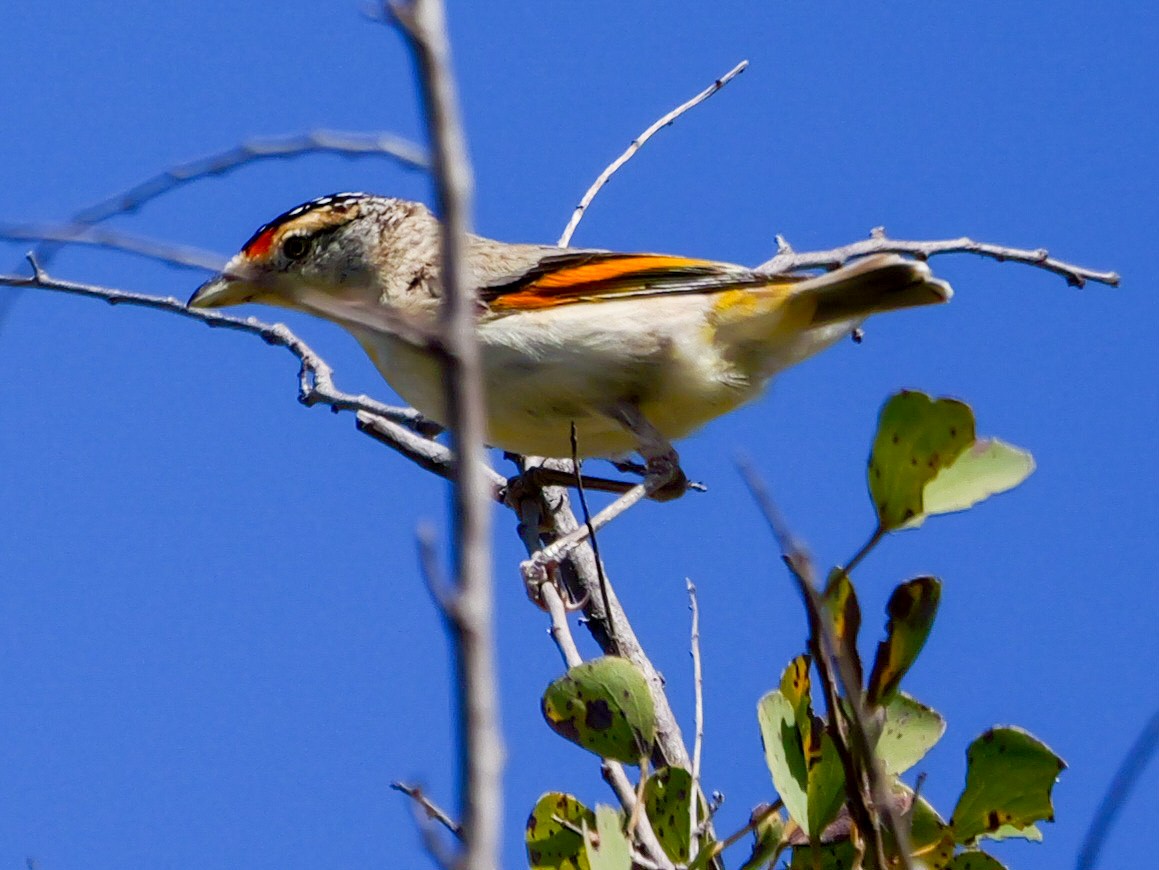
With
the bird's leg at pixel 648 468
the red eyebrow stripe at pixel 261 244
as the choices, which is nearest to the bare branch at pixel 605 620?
the bird's leg at pixel 648 468

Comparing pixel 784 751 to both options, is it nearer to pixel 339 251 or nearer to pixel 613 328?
pixel 613 328

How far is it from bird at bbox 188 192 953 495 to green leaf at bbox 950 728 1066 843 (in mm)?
2357

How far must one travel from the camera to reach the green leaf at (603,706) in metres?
3.38

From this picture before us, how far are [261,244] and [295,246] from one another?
15 cm

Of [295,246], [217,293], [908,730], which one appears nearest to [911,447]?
[908,730]

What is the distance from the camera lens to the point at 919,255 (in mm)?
5891

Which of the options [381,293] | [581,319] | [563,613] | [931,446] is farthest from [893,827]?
[381,293]

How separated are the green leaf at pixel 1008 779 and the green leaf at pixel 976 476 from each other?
1.61ft

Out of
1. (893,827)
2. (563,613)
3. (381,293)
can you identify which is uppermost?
(381,293)

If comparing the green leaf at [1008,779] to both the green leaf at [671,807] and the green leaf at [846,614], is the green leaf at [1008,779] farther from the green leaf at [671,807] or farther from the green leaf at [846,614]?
the green leaf at [671,807]

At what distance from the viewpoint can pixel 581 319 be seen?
5.41 metres

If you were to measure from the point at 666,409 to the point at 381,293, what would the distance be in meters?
1.23

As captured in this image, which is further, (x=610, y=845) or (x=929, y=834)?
(x=929, y=834)

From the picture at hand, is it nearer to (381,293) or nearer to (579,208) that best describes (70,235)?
(381,293)
